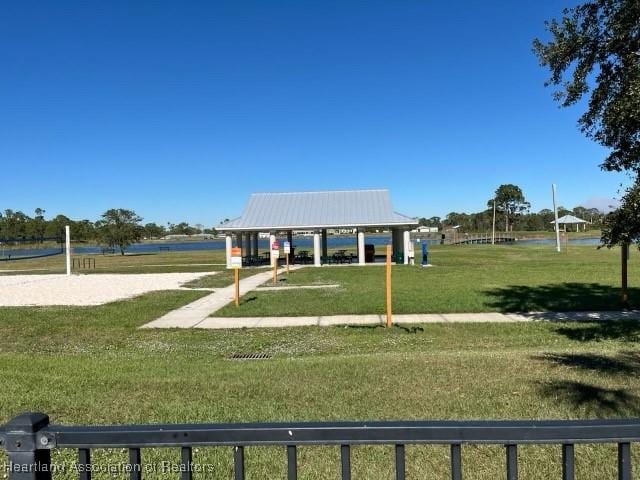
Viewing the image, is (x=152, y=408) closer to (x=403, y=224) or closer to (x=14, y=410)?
(x=14, y=410)

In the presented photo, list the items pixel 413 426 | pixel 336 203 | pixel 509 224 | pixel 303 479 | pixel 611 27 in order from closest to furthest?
pixel 413 426 → pixel 303 479 → pixel 611 27 → pixel 336 203 → pixel 509 224

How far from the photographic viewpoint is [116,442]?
1.82 meters

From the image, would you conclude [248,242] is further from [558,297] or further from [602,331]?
[602,331]

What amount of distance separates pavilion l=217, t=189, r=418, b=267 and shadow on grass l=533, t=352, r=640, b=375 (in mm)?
23705

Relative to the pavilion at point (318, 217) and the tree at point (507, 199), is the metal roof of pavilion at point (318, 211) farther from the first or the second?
the tree at point (507, 199)

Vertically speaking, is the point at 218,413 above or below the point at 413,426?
below

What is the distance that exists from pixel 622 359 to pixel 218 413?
5.42 metres

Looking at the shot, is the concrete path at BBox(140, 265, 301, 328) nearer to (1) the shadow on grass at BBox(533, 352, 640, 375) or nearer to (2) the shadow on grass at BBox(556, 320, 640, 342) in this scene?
(1) the shadow on grass at BBox(533, 352, 640, 375)

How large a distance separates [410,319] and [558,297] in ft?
18.9

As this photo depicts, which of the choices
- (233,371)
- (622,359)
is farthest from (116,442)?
(622,359)

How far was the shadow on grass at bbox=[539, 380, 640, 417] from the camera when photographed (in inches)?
182

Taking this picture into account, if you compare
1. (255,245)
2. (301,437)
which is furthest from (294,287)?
(255,245)

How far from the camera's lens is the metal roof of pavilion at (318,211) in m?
31.6

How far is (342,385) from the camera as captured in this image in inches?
225
